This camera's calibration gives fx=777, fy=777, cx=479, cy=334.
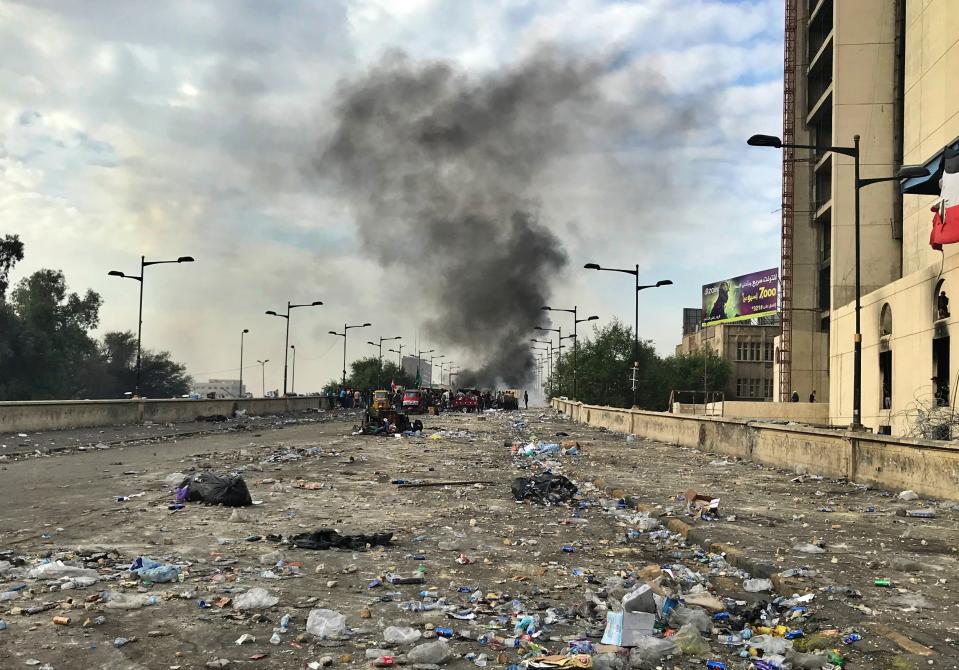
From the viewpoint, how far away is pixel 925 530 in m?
8.98

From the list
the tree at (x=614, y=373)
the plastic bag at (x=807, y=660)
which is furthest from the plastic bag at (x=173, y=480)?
the tree at (x=614, y=373)

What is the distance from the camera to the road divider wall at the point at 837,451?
38.5 ft

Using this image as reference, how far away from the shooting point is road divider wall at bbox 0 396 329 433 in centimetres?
2416

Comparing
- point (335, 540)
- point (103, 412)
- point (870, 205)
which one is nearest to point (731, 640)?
point (335, 540)

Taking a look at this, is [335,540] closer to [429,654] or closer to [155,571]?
[155,571]

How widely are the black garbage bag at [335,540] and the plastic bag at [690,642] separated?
3596 mm

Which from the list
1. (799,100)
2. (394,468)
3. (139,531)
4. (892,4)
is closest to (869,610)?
(139,531)

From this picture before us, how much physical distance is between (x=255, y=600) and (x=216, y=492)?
514cm

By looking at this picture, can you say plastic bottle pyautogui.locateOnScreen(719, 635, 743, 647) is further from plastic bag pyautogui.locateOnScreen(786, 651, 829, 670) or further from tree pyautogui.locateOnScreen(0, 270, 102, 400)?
tree pyautogui.locateOnScreen(0, 270, 102, 400)

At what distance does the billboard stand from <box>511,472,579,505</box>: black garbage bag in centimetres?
8941

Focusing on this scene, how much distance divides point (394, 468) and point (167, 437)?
1190 centimetres

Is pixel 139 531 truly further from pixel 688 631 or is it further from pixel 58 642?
pixel 688 631

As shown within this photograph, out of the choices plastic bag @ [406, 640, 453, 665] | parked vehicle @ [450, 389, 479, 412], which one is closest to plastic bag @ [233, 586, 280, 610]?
plastic bag @ [406, 640, 453, 665]

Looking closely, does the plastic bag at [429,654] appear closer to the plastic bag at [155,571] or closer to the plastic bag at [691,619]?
the plastic bag at [691,619]
